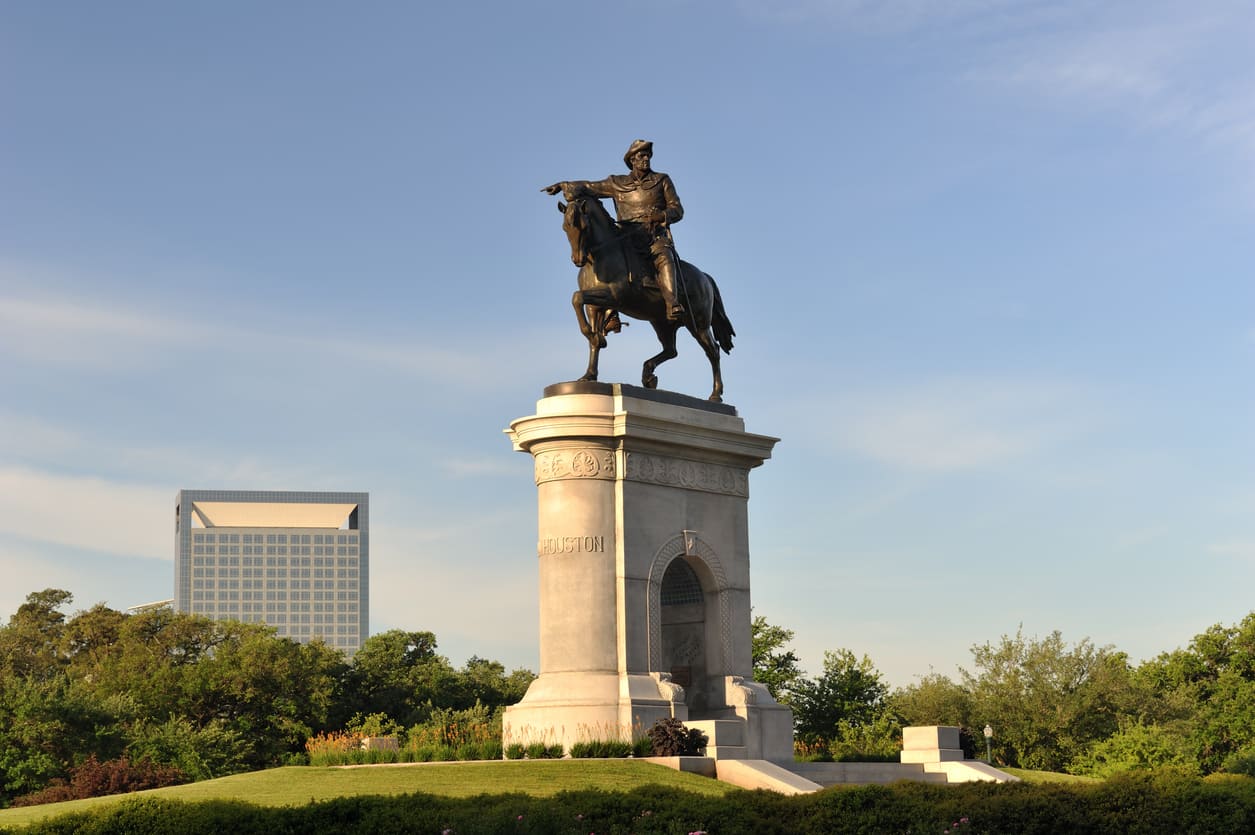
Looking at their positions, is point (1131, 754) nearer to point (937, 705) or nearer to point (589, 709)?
point (937, 705)

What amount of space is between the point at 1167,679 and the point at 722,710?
43.8m

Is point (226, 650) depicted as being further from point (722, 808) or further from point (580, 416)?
point (722, 808)

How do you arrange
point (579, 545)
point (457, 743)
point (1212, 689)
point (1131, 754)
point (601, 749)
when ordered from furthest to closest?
point (1212, 689)
point (1131, 754)
point (457, 743)
point (579, 545)
point (601, 749)

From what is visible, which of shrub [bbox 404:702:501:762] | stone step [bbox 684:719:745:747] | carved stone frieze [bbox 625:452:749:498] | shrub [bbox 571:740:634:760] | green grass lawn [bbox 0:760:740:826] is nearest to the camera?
green grass lawn [bbox 0:760:740:826]

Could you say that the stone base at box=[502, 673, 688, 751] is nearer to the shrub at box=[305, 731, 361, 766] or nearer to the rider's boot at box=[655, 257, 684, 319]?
the shrub at box=[305, 731, 361, 766]

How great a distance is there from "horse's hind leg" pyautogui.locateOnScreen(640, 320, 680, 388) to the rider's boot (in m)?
0.99

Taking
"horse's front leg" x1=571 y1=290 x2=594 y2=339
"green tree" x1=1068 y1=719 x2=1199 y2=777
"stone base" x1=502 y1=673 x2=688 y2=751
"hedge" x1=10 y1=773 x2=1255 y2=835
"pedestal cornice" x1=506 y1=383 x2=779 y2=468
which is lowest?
"green tree" x1=1068 y1=719 x2=1199 y2=777

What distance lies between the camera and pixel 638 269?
2969 centimetres

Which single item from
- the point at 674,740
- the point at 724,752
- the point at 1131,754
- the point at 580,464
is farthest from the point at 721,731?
the point at 1131,754

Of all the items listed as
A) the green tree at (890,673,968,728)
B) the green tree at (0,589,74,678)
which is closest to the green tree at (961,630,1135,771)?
the green tree at (890,673,968,728)

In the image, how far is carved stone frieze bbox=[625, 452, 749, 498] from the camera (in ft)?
92.3

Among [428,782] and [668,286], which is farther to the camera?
[668,286]

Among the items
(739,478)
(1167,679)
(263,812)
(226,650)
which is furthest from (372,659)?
(263,812)

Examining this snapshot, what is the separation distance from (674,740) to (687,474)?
234 inches
